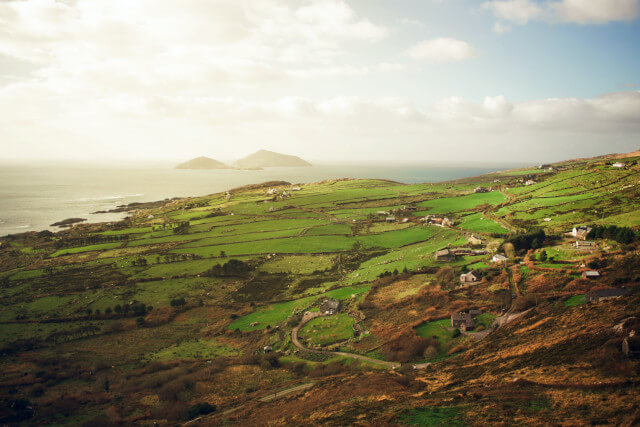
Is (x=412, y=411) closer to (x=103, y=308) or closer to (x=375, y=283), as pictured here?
(x=375, y=283)

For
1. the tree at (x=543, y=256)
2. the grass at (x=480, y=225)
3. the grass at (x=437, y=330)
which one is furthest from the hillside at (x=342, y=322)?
the tree at (x=543, y=256)

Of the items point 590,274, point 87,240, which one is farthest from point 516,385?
point 87,240

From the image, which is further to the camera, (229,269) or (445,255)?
(229,269)

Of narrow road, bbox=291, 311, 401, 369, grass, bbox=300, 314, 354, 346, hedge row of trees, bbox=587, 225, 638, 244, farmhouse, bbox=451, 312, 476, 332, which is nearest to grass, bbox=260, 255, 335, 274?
Answer: narrow road, bbox=291, 311, 401, 369

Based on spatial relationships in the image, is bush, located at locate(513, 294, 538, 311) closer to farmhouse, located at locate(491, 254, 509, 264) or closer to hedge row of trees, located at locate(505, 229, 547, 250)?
farmhouse, located at locate(491, 254, 509, 264)

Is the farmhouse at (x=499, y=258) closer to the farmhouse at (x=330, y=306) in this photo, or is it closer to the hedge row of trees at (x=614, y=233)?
the hedge row of trees at (x=614, y=233)

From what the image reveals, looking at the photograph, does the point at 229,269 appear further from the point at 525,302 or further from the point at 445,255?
the point at 525,302
